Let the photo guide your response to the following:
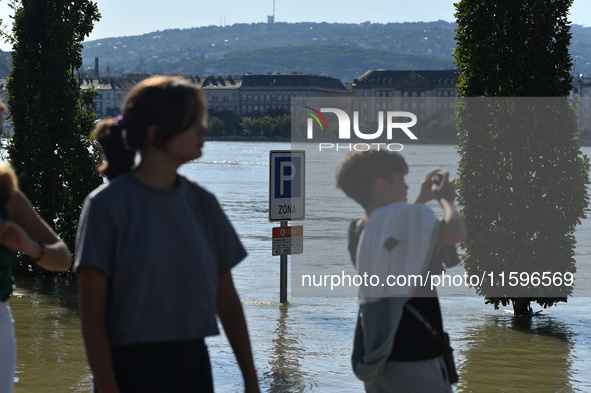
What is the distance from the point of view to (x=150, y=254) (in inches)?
105

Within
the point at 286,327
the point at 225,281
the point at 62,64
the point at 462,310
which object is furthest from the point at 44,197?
the point at 225,281

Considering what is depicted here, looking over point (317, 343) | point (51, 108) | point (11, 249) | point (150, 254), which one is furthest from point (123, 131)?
point (51, 108)

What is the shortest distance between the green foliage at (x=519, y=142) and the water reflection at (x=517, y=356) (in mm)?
381

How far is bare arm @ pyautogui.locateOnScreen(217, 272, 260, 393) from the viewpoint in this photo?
116 inches

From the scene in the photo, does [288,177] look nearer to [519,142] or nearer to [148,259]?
[519,142]

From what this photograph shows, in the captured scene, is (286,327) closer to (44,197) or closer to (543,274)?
(543,274)

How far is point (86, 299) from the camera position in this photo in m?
2.65

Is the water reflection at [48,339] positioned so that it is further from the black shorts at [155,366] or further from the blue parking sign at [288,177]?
the black shorts at [155,366]

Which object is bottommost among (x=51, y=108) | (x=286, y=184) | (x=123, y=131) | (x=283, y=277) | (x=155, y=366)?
(x=283, y=277)

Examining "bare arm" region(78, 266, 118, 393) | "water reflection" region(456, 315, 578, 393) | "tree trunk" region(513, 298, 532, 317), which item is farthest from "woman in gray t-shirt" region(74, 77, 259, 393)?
"tree trunk" region(513, 298, 532, 317)

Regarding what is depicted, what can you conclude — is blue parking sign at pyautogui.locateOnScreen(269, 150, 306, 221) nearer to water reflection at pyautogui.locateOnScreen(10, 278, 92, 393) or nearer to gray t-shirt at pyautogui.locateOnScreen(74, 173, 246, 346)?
water reflection at pyautogui.locateOnScreen(10, 278, 92, 393)

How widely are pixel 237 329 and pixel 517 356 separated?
5.58 metres

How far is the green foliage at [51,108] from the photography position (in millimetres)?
12297

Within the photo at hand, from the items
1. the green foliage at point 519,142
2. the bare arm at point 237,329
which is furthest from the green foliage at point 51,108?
the bare arm at point 237,329
